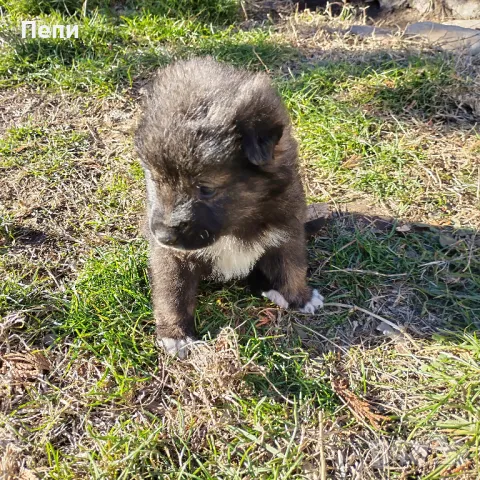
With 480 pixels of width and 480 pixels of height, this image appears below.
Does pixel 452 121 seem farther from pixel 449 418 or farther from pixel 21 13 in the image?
pixel 21 13

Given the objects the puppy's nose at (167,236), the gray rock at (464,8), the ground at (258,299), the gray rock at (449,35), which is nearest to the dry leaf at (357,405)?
Result: the ground at (258,299)

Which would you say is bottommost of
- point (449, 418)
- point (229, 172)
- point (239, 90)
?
point (449, 418)

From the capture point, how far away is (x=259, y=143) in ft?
8.36

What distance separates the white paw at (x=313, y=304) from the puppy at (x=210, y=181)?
361 millimetres

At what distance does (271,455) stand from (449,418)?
0.94m

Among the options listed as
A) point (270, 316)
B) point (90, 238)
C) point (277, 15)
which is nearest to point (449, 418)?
point (270, 316)

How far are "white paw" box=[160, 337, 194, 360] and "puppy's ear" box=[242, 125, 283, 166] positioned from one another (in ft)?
3.98

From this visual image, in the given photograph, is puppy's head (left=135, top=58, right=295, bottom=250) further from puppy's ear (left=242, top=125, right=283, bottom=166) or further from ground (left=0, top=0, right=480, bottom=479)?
ground (left=0, top=0, right=480, bottom=479)

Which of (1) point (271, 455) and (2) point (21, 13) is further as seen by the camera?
(2) point (21, 13)

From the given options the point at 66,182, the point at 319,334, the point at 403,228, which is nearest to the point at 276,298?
the point at 319,334

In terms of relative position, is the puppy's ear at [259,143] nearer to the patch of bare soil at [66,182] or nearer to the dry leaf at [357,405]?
the dry leaf at [357,405]

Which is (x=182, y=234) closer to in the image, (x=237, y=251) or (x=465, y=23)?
(x=237, y=251)

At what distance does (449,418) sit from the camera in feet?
9.22

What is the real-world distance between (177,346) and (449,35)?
16.4 feet
